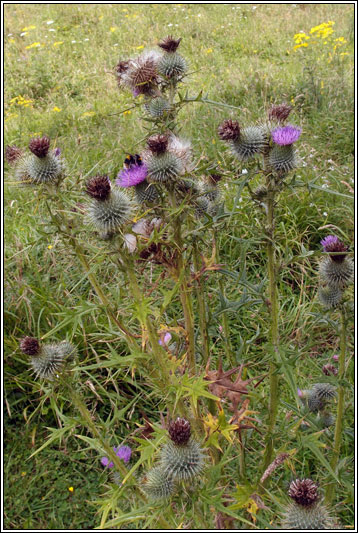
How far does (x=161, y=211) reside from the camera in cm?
176

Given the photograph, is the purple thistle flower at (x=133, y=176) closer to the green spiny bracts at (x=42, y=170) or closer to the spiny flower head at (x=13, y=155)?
the green spiny bracts at (x=42, y=170)

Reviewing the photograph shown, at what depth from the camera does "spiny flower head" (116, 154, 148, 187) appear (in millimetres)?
1771

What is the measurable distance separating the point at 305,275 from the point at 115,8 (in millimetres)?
9214

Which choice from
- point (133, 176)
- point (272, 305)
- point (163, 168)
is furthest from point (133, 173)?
point (272, 305)

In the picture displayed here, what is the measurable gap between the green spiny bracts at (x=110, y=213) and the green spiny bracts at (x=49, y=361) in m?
0.67

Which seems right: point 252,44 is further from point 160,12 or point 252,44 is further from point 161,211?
point 161,211

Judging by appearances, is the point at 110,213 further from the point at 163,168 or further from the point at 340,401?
the point at 340,401

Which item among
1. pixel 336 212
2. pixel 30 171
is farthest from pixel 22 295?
pixel 336 212

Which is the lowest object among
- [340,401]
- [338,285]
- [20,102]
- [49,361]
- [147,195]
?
[20,102]

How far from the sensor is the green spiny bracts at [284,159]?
1.77 meters

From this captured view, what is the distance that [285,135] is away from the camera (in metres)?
1.76

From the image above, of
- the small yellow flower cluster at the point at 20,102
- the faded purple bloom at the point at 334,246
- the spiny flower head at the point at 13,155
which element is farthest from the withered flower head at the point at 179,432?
the small yellow flower cluster at the point at 20,102

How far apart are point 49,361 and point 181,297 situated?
64cm

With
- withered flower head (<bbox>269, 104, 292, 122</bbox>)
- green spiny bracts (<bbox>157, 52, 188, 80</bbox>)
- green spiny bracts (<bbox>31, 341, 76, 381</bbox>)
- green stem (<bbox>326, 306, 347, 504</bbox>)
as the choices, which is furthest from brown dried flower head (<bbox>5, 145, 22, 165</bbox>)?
green stem (<bbox>326, 306, 347, 504</bbox>)
